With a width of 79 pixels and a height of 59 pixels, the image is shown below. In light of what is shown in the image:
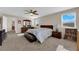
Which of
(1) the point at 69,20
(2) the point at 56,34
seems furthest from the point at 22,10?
(1) the point at 69,20

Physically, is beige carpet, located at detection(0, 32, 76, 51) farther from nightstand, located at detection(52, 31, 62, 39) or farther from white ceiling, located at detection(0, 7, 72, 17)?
white ceiling, located at detection(0, 7, 72, 17)

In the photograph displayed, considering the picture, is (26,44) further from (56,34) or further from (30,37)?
(56,34)

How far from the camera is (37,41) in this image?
6.48 feet

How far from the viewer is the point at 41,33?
202 cm

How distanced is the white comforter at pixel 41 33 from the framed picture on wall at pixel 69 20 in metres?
0.34

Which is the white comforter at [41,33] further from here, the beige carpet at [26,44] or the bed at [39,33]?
the beige carpet at [26,44]

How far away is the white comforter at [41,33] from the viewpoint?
2.00 meters

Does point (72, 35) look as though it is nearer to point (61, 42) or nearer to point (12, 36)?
point (61, 42)

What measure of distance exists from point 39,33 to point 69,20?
66 centimetres

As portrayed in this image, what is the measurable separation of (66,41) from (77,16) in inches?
20.6

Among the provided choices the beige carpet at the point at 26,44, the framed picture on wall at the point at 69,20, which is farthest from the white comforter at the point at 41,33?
the framed picture on wall at the point at 69,20

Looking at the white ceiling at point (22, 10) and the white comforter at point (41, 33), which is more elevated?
the white ceiling at point (22, 10)

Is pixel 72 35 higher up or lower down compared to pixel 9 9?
lower down
